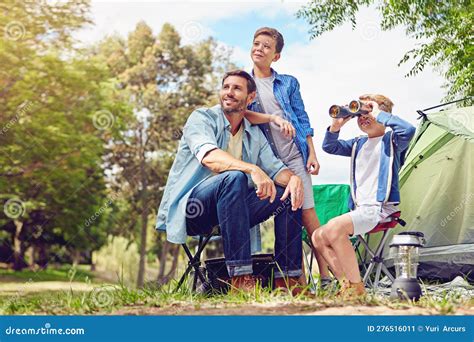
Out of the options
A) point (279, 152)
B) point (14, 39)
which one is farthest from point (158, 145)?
point (279, 152)

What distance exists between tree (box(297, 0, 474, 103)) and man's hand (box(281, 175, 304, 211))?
274 centimetres

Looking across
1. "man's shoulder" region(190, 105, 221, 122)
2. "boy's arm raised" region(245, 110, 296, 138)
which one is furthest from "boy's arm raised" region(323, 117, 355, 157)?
"man's shoulder" region(190, 105, 221, 122)

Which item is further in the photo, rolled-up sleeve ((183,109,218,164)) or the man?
rolled-up sleeve ((183,109,218,164))

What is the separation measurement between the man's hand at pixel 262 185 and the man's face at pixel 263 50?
73 cm

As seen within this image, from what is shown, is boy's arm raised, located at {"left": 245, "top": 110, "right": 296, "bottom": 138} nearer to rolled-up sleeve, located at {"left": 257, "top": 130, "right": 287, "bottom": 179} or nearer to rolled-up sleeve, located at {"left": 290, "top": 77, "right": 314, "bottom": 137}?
rolled-up sleeve, located at {"left": 257, "top": 130, "right": 287, "bottom": 179}

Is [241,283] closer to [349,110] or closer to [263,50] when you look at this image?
[349,110]

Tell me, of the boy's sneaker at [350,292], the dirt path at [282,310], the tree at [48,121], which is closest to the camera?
the dirt path at [282,310]

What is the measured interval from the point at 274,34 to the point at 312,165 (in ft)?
2.15

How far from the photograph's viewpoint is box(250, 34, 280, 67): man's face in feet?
9.78

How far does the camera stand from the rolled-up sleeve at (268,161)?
2.79m

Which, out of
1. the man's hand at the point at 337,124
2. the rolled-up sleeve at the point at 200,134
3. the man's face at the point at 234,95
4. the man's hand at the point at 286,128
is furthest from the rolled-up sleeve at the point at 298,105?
the rolled-up sleeve at the point at 200,134

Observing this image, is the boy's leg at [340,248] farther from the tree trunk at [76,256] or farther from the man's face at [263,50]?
the tree trunk at [76,256]

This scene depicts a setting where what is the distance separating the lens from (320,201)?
3.77 m

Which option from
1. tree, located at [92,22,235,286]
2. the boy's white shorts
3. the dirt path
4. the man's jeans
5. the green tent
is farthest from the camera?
tree, located at [92,22,235,286]
